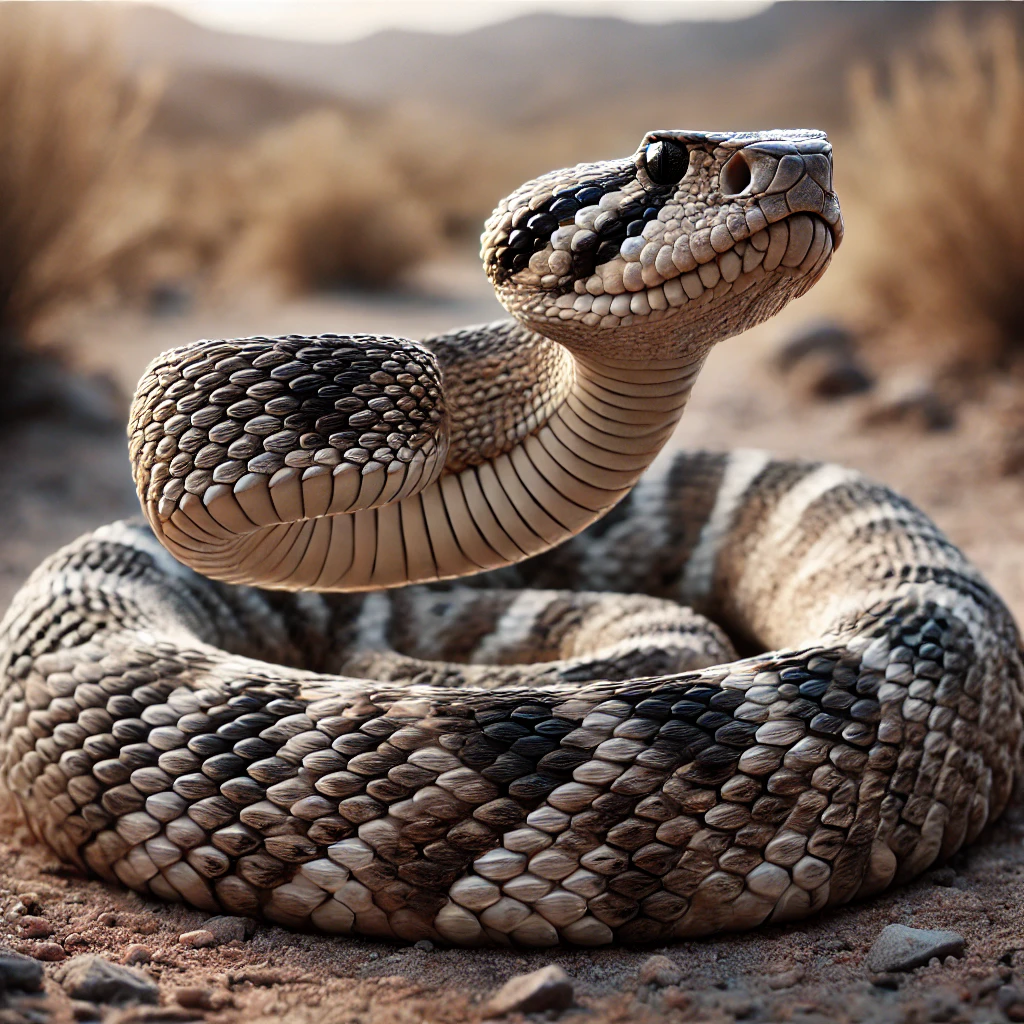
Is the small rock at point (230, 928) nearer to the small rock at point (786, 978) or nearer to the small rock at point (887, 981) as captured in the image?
the small rock at point (786, 978)

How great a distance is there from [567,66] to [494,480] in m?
79.9

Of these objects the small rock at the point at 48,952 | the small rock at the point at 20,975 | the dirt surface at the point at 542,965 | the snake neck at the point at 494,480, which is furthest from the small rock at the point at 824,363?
the small rock at the point at 20,975

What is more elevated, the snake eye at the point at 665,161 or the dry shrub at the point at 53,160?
the dry shrub at the point at 53,160

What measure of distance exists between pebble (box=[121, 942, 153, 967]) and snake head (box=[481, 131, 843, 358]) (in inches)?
71.3

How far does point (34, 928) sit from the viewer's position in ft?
8.71

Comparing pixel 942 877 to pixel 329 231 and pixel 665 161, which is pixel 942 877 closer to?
pixel 665 161

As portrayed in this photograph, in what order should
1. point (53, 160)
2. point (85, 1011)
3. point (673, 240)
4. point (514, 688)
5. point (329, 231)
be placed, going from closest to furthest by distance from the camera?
point (85, 1011) → point (673, 240) → point (514, 688) → point (53, 160) → point (329, 231)

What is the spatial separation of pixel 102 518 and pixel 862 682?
5.01m

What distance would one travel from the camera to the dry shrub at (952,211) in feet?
28.2

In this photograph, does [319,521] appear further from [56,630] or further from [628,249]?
[628,249]

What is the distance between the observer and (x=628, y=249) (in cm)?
272

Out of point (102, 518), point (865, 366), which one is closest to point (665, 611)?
point (102, 518)

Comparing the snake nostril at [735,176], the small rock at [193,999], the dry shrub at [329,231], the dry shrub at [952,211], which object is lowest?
the small rock at [193,999]

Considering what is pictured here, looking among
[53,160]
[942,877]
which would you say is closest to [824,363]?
[53,160]
